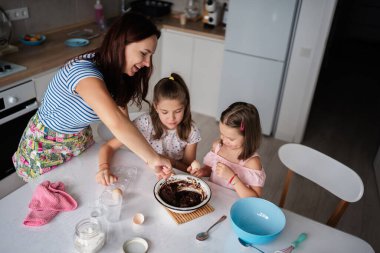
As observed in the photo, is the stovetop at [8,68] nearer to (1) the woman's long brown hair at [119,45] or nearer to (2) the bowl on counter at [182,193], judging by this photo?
(1) the woman's long brown hair at [119,45]

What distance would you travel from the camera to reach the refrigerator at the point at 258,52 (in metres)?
2.78

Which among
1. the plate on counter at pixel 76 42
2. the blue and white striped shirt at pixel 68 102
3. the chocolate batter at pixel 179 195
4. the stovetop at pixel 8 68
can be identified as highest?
the blue and white striped shirt at pixel 68 102

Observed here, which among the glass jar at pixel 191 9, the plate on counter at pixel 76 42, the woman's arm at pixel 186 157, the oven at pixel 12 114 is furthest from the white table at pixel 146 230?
the glass jar at pixel 191 9

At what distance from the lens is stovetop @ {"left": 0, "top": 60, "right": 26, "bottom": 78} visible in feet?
6.81

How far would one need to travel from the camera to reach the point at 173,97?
1.58 metres

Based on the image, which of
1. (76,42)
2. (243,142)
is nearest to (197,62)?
(76,42)

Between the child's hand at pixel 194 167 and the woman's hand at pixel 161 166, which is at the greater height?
the woman's hand at pixel 161 166

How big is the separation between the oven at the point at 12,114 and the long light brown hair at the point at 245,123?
1.34 metres

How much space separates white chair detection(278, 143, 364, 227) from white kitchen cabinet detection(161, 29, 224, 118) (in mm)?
1730

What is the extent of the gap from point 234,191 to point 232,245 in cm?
30

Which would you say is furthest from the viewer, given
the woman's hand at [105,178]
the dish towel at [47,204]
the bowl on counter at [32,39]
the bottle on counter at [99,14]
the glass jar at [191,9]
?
the glass jar at [191,9]

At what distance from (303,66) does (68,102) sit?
2159mm

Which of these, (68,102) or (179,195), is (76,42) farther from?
(179,195)

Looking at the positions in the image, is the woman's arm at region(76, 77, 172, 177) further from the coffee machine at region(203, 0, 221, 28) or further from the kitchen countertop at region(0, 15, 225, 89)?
the coffee machine at region(203, 0, 221, 28)
